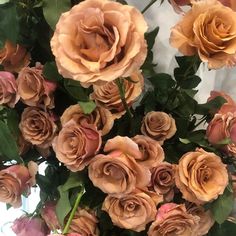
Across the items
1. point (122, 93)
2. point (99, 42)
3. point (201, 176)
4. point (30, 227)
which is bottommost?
point (30, 227)

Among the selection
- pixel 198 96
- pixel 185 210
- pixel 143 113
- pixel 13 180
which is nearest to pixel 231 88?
pixel 198 96

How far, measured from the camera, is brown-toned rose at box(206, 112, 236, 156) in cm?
68

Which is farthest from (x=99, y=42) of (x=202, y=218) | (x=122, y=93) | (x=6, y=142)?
(x=202, y=218)

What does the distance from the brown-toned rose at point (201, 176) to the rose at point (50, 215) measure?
0.19 metres

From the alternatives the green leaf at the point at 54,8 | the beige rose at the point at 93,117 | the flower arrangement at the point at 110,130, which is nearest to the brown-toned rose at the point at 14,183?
the flower arrangement at the point at 110,130

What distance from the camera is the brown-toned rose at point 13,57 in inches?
27.4

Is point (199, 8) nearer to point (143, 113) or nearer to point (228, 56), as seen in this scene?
point (228, 56)

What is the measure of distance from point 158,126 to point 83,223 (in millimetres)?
175

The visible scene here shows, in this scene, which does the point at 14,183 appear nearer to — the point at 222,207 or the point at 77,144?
the point at 77,144

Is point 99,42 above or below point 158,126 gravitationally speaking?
above

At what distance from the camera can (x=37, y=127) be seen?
70 centimetres

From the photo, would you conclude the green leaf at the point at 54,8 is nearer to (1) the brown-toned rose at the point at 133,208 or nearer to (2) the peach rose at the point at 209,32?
(2) the peach rose at the point at 209,32

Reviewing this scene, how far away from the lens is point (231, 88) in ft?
3.25

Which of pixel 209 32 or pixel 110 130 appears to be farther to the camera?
pixel 110 130
